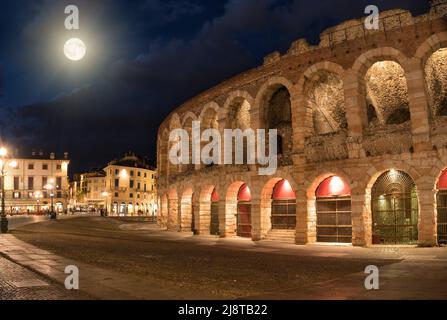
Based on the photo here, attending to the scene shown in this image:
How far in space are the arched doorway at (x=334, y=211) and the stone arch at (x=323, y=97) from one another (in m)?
2.96

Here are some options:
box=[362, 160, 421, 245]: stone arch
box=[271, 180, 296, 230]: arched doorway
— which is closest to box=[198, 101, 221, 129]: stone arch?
box=[271, 180, 296, 230]: arched doorway

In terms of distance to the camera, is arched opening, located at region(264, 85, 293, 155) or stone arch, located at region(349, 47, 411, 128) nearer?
stone arch, located at region(349, 47, 411, 128)

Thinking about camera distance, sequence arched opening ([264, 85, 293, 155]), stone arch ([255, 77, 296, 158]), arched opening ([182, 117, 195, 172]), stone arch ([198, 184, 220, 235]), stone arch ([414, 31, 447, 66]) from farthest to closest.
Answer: arched opening ([182, 117, 195, 172]) → stone arch ([198, 184, 220, 235]) → arched opening ([264, 85, 293, 155]) → stone arch ([255, 77, 296, 158]) → stone arch ([414, 31, 447, 66])

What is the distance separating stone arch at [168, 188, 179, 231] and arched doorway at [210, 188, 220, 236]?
6293 mm

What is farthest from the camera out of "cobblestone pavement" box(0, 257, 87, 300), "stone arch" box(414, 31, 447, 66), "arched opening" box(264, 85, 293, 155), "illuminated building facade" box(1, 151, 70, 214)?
"illuminated building facade" box(1, 151, 70, 214)

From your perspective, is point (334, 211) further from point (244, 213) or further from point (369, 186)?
point (244, 213)

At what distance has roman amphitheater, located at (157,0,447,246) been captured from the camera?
1850 cm

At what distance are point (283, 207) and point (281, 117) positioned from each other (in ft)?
20.4

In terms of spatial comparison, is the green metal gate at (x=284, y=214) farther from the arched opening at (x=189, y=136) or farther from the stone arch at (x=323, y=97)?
the arched opening at (x=189, y=136)

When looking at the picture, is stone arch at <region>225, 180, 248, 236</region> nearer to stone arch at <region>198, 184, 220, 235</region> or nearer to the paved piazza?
stone arch at <region>198, 184, 220, 235</region>

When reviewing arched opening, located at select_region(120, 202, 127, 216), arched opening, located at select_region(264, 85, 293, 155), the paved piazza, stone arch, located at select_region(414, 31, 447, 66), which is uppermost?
stone arch, located at select_region(414, 31, 447, 66)

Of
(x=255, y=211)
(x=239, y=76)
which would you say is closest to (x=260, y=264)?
(x=255, y=211)

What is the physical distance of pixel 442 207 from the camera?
18.5m

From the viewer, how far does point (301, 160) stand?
22234mm
